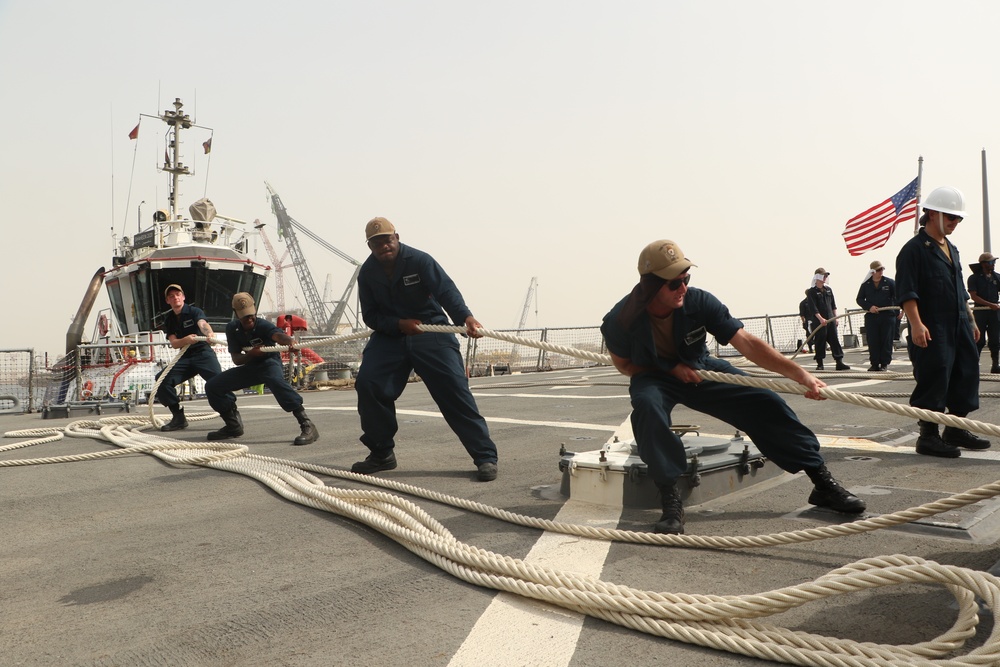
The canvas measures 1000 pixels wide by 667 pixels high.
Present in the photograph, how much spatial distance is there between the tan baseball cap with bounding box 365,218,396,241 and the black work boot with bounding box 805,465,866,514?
3000mm

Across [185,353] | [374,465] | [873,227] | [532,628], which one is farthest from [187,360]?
[873,227]

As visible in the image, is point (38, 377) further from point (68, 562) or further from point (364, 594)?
point (364, 594)

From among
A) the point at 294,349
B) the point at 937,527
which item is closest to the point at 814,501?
the point at 937,527

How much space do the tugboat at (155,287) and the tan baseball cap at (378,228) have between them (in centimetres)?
1352

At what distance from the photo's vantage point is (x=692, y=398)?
144 inches

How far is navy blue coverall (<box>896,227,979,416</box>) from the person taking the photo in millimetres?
4820

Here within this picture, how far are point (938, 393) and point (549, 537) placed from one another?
10.3 ft

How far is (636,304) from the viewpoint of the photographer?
3.42m

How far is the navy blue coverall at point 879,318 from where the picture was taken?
1180 centimetres

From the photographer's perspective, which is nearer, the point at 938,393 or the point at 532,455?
the point at 938,393

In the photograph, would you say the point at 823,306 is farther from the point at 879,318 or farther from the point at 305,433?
the point at 305,433

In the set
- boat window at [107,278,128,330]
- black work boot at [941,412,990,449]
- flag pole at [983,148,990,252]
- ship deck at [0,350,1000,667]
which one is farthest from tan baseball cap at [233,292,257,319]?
flag pole at [983,148,990,252]

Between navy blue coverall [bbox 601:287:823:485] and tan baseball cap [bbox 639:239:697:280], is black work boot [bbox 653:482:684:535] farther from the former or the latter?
tan baseball cap [bbox 639:239:697:280]

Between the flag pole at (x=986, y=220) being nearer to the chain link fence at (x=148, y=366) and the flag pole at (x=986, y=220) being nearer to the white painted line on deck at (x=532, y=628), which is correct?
the chain link fence at (x=148, y=366)
